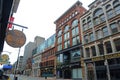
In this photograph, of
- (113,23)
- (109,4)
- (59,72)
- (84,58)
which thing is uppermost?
(109,4)

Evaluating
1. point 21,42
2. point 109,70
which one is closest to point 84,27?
point 109,70

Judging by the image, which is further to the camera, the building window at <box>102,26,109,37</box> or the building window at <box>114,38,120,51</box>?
the building window at <box>102,26,109,37</box>

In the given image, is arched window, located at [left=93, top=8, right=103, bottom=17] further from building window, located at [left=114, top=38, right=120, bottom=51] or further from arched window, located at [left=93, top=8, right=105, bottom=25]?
building window, located at [left=114, top=38, right=120, bottom=51]

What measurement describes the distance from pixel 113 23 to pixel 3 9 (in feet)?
78.8

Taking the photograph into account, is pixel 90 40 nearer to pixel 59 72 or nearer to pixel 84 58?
pixel 84 58

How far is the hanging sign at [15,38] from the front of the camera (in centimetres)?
564

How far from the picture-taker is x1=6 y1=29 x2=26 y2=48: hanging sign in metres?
5.64

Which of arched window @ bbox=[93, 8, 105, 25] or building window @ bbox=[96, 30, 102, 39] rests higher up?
arched window @ bbox=[93, 8, 105, 25]

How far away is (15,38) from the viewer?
5.79m

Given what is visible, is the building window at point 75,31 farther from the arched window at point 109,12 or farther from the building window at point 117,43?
the building window at point 117,43

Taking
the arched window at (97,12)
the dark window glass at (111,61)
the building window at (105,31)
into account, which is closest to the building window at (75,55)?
the building window at (105,31)

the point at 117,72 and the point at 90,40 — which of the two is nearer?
the point at 117,72

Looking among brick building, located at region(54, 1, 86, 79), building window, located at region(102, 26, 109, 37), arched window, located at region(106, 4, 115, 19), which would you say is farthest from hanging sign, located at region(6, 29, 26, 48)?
brick building, located at region(54, 1, 86, 79)

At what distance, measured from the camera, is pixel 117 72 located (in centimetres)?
2166
